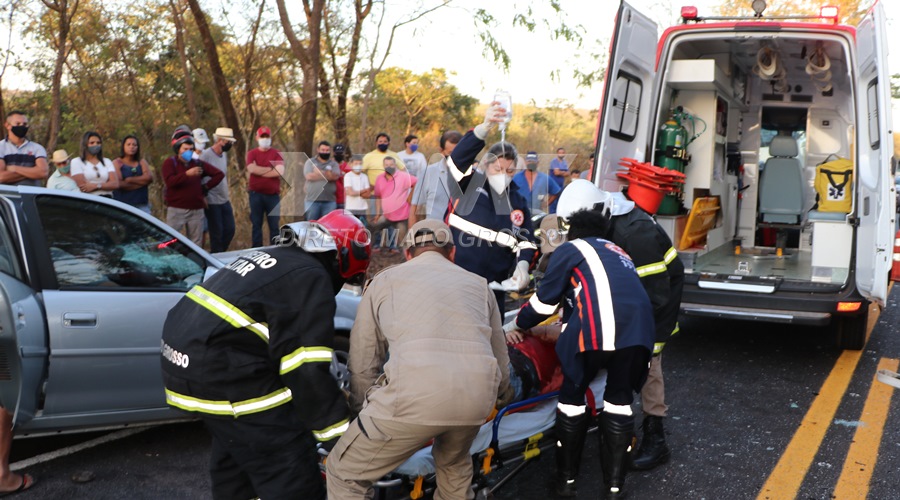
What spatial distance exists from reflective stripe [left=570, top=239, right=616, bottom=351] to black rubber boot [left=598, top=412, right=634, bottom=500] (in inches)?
16.1

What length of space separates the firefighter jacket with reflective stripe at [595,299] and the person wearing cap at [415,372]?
77cm

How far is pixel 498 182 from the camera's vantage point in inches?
212

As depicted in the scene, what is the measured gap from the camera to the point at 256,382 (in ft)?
9.59

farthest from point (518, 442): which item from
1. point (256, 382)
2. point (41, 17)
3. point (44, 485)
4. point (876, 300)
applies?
point (41, 17)

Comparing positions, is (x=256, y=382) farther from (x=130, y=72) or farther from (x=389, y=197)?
(x=130, y=72)

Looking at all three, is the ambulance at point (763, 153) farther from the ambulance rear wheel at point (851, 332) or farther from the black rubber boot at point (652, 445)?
the black rubber boot at point (652, 445)

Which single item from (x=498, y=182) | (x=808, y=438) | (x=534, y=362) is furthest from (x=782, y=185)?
(x=534, y=362)

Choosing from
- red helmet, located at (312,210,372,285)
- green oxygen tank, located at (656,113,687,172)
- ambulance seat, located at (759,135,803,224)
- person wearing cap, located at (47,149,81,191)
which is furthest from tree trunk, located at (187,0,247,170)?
red helmet, located at (312,210,372,285)

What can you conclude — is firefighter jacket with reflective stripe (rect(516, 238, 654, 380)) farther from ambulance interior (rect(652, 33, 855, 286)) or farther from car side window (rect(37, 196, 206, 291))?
ambulance interior (rect(652, 33, 855, 286))

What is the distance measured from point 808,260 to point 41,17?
42.4 feet

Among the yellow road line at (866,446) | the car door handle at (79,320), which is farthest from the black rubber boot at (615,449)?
the car door handle at (79,320)

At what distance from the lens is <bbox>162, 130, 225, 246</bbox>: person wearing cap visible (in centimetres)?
845

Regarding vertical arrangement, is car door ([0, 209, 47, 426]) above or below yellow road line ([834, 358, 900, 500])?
above

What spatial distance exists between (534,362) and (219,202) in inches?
224
